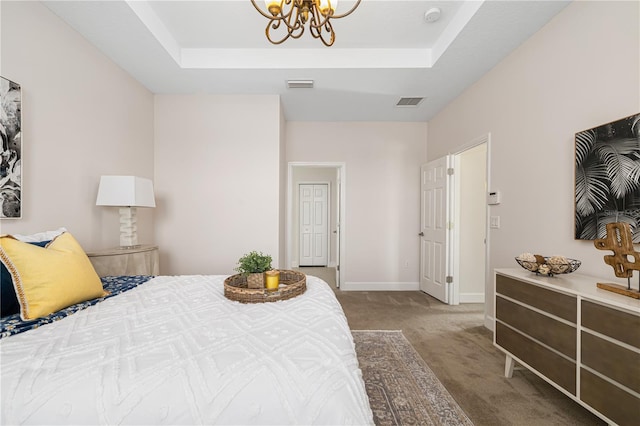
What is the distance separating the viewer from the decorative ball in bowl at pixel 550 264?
5.52ft

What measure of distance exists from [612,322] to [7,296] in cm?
279

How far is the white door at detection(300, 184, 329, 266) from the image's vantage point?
6.62m

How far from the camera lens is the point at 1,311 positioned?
1247 mm

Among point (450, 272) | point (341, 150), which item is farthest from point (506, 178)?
point (341, 150)

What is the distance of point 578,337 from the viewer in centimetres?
142

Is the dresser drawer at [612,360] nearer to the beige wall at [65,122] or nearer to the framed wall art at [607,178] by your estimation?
the framed wall art at [607,178]

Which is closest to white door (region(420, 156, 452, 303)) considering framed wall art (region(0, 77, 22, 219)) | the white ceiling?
the white ceiling

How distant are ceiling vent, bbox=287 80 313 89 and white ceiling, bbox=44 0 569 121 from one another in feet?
0.23

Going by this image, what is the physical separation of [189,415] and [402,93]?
362cm

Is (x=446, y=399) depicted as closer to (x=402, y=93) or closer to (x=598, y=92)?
(x=598, y=92)

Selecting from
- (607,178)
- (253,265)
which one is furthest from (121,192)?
(607,178)

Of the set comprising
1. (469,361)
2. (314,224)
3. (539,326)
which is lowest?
(469,361)

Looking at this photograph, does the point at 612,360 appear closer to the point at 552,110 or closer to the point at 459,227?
the point at 552,110

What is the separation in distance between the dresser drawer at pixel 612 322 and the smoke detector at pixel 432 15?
229 centimetres
